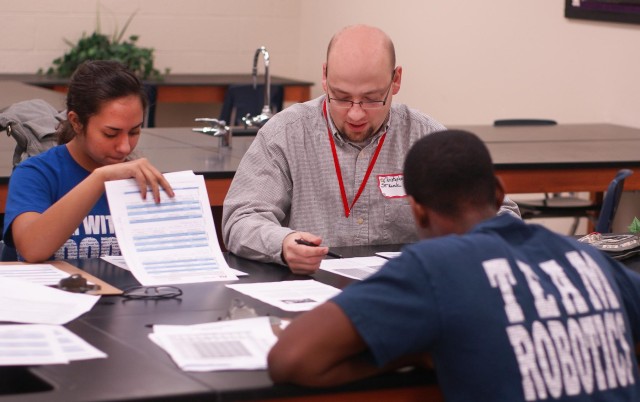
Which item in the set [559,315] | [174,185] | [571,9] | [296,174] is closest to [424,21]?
[571,9]

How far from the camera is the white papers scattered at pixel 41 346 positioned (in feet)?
5.43

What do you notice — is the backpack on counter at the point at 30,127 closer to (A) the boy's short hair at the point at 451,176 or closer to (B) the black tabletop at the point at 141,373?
(B) the black tabletop at the point at 141,373

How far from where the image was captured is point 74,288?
2.10 m

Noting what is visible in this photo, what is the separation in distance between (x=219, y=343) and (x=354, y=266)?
729 mm

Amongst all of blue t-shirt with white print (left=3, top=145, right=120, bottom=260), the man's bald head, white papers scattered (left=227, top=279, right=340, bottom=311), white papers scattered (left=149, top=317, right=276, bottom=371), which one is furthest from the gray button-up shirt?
white papers scattered (left=149, top=317, right=276, bottom=371)

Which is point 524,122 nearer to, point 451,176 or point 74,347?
point 451,176

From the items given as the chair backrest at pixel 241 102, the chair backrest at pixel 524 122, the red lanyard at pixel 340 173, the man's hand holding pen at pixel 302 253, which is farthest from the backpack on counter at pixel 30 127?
the chair backrest at pixel 524 122

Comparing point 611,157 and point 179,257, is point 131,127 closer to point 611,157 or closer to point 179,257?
point 179,257

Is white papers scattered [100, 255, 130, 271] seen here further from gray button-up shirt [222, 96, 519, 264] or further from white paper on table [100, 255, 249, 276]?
gray button-up shirt [222, 96, 519, 264]

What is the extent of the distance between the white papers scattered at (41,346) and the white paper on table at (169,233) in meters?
0.43

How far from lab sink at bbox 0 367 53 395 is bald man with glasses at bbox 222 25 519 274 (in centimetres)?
105

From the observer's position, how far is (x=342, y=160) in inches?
109

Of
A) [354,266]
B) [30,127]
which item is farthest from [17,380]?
[30,127]

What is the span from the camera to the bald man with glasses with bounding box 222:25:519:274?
→ 8.73 ft
